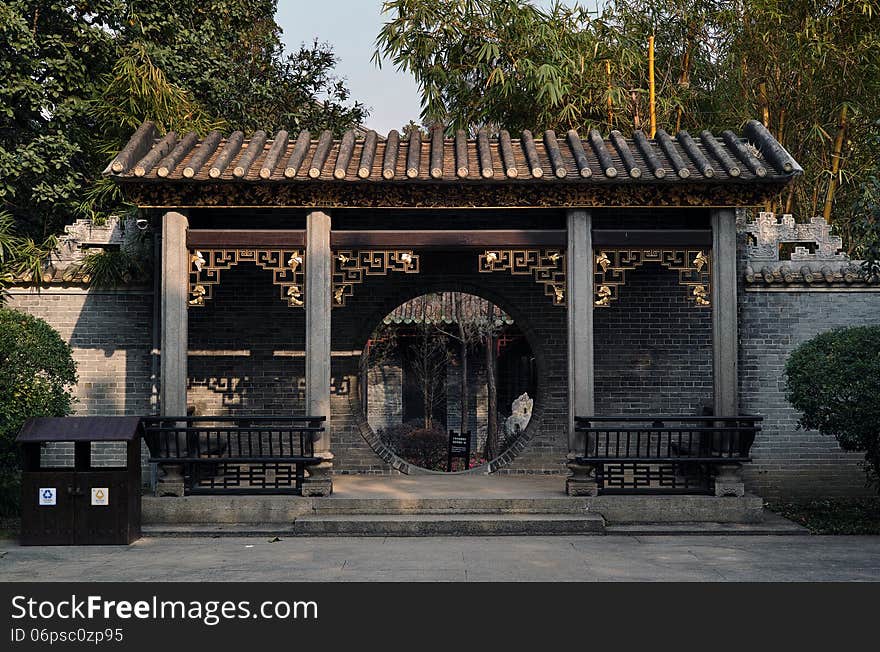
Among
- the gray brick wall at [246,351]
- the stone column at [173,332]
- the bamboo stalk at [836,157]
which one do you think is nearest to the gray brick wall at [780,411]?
the bamboo stalk at [836,157]

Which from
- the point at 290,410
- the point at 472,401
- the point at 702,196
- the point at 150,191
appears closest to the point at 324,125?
the point at 472,401

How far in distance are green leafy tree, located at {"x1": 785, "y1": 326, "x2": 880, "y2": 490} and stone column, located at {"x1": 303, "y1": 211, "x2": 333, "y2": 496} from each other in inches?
178

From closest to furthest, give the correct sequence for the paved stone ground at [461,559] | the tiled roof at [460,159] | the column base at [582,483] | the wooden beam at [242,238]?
the paved stone ground at [461,559], the tiled roof at [460,159], the column base at [582,483], the wooden beam at [242,238]

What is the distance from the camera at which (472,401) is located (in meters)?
19.2

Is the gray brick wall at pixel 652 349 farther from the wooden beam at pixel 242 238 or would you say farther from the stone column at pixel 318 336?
the wooden beam at pixel 242 238

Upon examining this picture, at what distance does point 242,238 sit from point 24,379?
2.38 metres

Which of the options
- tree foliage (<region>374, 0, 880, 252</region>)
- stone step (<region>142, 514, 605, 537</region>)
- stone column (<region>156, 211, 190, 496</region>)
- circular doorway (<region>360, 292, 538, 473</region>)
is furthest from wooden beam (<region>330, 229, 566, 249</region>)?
circular doorway (<region>360, 292, 538, 473</region>)

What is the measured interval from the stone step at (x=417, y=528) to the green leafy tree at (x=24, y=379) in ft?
4.98

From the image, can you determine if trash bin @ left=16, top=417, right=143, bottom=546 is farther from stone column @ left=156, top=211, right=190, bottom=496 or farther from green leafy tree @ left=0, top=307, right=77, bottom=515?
stone column @ left=156, top=211, right=190, bottom=496

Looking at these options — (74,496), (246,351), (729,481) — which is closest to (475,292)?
(246,351)

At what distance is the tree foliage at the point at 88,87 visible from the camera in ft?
40.1

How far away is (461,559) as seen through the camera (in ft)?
25.6

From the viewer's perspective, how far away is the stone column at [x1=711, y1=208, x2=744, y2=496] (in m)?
9.34

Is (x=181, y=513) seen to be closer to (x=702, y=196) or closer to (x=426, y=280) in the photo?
(x=426, y=280)
